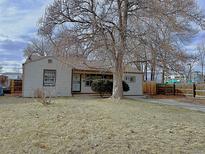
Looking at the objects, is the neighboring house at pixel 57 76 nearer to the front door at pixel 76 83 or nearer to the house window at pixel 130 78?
the front door at pixel 76 83

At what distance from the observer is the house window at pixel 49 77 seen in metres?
Answer: 25.7

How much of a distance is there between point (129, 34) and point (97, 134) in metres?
10.8

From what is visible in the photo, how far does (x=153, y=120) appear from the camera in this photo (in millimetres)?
10180

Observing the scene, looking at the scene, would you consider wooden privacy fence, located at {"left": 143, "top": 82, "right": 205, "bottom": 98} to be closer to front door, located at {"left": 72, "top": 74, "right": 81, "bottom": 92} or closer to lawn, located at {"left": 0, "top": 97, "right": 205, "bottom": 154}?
front door, located at {"left": 72, "top": 74, "right": 81, "bottom": 92}

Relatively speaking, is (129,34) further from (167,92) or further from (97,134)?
(167,92)

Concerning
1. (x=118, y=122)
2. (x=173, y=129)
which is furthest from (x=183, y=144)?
(x=118, y=122)

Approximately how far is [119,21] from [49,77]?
10092mm

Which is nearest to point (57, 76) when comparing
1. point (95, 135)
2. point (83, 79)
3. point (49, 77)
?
point (49, 77)

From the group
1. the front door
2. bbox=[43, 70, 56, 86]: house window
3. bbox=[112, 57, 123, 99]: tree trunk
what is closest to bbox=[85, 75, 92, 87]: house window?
the front door

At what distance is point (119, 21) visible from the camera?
1855 cm

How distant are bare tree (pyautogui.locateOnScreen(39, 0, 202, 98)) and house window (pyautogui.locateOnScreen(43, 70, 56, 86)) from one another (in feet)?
23.6

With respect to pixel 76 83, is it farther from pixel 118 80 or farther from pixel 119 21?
pixel 119 21

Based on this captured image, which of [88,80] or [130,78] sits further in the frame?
[130,78]

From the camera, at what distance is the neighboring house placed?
25125mm
